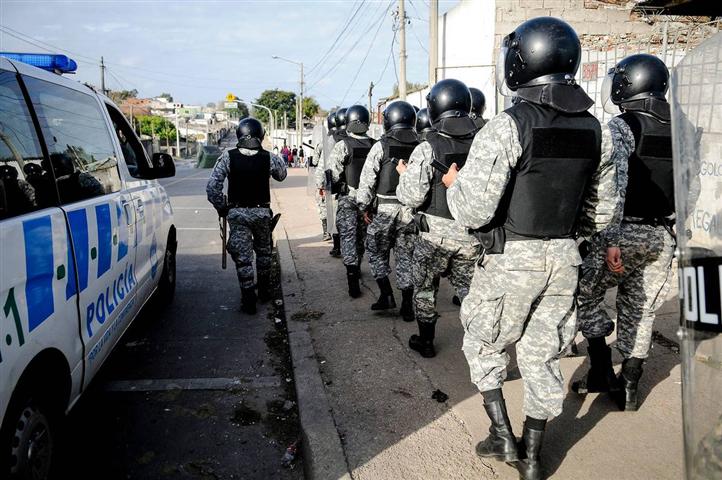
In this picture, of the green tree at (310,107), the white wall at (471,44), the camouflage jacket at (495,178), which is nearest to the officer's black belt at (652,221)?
the camouflage jacket at (495,178)

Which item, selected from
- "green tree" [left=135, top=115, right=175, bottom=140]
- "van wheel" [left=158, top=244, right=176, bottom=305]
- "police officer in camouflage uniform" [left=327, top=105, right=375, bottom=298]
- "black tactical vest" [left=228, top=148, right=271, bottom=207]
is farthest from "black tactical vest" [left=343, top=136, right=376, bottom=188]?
"green tree" [left=135, top=115, right=175, bottom=140]

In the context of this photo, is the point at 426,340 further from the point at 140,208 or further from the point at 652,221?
→ the point at 140,208

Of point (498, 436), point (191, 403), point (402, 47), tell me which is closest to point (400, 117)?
point (191, 403)

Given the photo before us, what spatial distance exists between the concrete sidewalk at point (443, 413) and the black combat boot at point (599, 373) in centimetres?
7

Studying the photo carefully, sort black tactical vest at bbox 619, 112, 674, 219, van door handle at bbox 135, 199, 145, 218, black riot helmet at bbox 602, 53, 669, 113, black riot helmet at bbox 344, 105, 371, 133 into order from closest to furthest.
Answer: black tactical vest at bbox 619, 112, 674, 219
black riot helmet at bbox 602, 53, 669, 113
van door handle at bbox 135, 199, 145, 218
black riot helmet at bbox 344, 105, 371, 133

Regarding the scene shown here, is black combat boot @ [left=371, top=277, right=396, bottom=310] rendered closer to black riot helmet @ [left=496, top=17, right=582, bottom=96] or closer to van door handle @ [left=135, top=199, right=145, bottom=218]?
van door handle @ [left=135, top=199, right=145, bottom=218]

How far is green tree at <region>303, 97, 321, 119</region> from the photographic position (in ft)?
211

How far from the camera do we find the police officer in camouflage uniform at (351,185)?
17.6ft

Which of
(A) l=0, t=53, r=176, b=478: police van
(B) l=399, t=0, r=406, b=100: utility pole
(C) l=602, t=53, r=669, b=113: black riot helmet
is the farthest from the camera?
(B) l=399, t=0, r=406, b=100: utility pole

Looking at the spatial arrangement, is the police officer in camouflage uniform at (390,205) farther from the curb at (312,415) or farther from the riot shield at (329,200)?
the riot shield at (329,200)

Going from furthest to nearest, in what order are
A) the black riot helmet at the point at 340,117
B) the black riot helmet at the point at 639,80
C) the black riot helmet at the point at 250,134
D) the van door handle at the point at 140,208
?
the black riot helmet at the point at 340,117, the black riot helmet at the point at 250,134, the van door handle at the point at 140,208, the black riot helmet at the point at 639,80

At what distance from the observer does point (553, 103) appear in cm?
229

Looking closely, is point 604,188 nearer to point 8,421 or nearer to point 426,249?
point 426,249

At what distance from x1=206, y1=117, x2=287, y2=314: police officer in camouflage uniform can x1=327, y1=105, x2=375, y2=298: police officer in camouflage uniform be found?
33.1 inches
